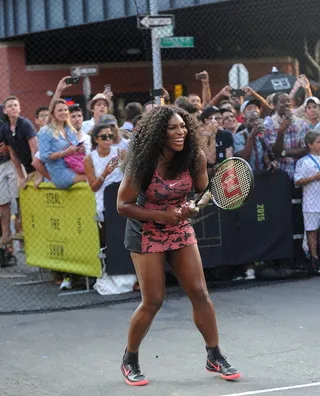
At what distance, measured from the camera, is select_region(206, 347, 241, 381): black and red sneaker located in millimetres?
6359

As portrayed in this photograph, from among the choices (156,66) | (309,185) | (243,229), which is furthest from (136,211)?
(156,66)

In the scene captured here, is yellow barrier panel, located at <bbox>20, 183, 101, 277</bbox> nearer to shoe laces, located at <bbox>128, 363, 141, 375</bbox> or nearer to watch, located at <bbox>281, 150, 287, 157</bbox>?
watch, located at <bbox>281, 150, 287, 157</bbox>

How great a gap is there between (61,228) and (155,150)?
13.8ft

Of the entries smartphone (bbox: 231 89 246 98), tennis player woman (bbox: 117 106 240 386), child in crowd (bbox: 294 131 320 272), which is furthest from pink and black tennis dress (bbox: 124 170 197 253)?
smartphone (bbox: 231 89 246 98)

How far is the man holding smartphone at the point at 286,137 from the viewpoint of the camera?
34.3 feet

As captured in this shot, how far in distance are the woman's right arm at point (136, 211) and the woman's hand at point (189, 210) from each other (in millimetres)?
35

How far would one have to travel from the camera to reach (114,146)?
32.9 feet

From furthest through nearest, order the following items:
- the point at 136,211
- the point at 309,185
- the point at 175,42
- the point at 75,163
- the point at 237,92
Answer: the point at 237,92
the point at 175,42
the point at 309,185
the point at 75,163
the point at 136,211

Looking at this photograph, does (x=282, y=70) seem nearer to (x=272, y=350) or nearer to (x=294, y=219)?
(x=294, y=219)

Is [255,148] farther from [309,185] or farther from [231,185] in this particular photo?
[231,185]

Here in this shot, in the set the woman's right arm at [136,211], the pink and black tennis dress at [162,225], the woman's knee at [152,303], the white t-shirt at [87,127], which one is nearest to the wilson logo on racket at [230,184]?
the pink and black tennis dress at [162,225]

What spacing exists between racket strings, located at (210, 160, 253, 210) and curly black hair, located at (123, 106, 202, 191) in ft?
0.60

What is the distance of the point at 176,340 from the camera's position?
7.72 m

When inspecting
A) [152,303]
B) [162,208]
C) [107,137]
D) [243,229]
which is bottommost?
[243,229]
